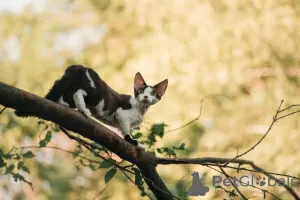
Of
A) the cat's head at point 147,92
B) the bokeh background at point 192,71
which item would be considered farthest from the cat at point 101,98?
the bokeh background at point 192,71

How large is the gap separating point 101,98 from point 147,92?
1.08ft

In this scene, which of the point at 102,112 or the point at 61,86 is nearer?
the point at 61,86

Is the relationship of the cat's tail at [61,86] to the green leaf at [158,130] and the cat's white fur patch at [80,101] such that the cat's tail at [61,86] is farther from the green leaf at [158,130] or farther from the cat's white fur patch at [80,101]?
the green leaf at [158,130]

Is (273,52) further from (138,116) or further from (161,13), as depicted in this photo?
(138,116)

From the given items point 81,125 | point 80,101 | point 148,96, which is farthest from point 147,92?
point 81,125

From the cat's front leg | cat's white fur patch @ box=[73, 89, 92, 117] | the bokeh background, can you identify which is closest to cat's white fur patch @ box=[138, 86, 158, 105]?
the cat's front leg

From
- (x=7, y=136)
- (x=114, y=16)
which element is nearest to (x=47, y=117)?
(x=7, y=136)

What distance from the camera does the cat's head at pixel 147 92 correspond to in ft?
8.28

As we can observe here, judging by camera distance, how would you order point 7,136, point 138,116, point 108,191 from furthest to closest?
point 108,191 < point 7,136 < point 138,116

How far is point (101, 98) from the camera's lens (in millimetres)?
2283

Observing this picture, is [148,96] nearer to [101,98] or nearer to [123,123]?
[123,123]

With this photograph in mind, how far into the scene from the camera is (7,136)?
4711 mm

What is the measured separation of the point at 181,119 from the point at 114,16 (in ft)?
4.91

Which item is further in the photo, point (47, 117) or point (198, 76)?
point (198, 76)
